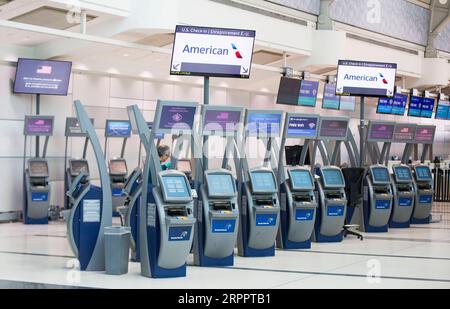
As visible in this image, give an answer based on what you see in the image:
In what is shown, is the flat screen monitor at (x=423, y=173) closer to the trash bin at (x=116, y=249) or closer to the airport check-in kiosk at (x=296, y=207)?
Answer: the airport check-in kiosk at (x=296, y=207)

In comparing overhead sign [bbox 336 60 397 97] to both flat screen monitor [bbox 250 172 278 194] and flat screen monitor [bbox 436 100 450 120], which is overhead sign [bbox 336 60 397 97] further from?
flat screen monitor [bbox 436 100 450 120]

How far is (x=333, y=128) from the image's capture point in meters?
12.1

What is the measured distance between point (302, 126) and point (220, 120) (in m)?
2.32

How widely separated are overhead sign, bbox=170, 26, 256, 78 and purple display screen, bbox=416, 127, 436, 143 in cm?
A: 645

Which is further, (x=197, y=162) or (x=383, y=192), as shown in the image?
(x=383, y=192)

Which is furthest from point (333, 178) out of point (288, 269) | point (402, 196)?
point (288, 269)

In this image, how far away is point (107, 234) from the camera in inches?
327

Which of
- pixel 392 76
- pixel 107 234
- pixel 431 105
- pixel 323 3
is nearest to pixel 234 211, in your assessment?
pixel 107 234

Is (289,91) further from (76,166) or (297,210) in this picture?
(297,210)
